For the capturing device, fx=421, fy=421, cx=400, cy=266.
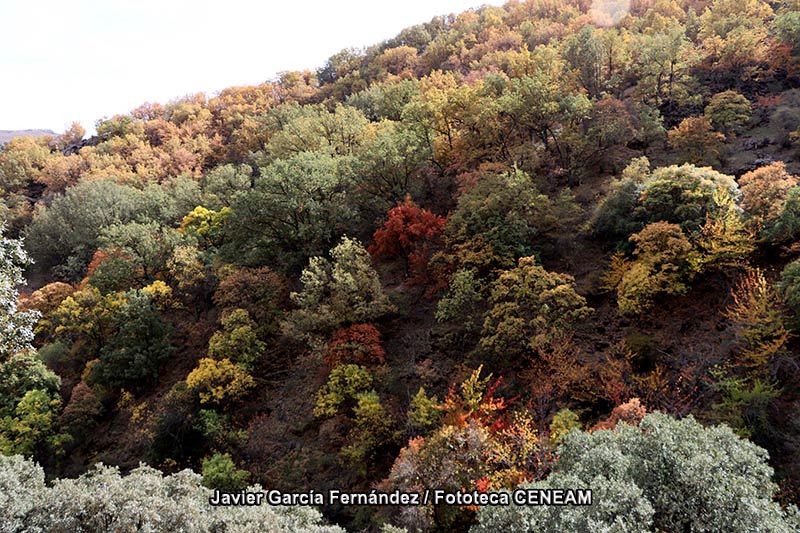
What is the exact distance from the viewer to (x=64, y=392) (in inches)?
1314

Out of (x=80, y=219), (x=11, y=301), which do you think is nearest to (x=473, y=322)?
(x=11, y=301)

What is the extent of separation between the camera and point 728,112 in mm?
29484

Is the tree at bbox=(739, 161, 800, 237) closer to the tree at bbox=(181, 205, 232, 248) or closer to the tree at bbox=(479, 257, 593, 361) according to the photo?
the tree at bbox=(479, 257, 593, 361)

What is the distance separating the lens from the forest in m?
11.4

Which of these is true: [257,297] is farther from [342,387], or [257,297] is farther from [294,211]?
[342,387]

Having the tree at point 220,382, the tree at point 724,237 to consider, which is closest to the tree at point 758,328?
the tree at point 724,237

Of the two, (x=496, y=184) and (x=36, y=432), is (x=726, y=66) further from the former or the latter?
(x=36, y=432)

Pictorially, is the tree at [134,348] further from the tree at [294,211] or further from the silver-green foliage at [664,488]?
the silver-green foliage at [664,488]

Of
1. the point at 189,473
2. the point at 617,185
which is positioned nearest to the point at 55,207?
the point at 189,473

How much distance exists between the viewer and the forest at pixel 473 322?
11.4 m

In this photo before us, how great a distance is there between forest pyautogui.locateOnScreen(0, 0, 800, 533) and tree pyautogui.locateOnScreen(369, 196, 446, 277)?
0.61ft

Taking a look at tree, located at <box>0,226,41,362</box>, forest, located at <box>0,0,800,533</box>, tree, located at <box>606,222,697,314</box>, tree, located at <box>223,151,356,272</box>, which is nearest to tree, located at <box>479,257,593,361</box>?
forest, located at <box>0,0,800,533</box>

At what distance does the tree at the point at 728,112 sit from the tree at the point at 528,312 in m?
20.0

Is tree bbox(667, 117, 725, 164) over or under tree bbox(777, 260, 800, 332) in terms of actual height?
over
